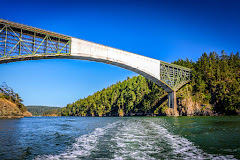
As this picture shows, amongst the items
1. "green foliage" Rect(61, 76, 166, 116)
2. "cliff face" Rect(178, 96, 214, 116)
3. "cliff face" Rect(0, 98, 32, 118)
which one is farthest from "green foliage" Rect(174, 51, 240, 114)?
"cliff face" Rect(0, 98, 32, 118)

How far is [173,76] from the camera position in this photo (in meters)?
66.6

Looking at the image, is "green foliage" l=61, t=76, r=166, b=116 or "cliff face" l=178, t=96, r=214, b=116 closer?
"cliff face" l=178, t=96, r=214, b=116

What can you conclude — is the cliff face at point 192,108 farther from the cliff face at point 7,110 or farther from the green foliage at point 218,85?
the cliff face at point 7,110

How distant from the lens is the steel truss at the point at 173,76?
206 ft

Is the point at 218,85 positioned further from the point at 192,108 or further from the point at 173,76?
the point at 173,76

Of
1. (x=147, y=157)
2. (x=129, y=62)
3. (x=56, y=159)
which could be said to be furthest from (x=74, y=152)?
(x=129, y=62)

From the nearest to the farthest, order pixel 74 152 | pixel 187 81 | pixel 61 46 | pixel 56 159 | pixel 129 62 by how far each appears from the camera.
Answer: pixel 56 159 → pixel 74 152 → pixel 61 46 → pixel 129 62 → pixel 187 81

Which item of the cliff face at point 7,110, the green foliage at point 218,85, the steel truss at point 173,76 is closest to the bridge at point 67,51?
the steel truss at point 173,76

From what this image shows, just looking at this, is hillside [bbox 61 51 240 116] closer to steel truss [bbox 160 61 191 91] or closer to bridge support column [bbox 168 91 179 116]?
bridge support column [bbox 168 91 179 116]

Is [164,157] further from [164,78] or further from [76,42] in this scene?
[164,78]

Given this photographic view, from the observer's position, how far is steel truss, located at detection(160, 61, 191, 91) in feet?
206

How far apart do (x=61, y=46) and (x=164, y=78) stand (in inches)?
1491

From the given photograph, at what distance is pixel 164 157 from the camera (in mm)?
6590

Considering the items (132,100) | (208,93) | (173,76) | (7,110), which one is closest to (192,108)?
(208,93)
